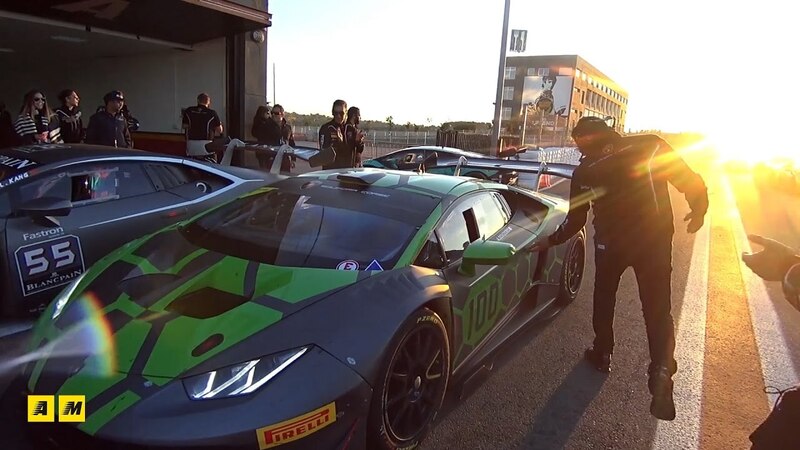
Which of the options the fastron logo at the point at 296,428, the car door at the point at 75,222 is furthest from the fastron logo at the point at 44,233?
the fastron logo at the point at 296,428

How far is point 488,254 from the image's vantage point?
2557mm

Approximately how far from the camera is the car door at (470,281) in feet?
8.71

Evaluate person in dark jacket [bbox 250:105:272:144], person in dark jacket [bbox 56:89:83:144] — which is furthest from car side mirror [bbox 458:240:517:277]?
person in dark jacket [bbox 250:105:272:144]

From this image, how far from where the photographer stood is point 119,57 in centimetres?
1377

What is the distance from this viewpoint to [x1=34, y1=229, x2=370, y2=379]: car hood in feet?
6.06

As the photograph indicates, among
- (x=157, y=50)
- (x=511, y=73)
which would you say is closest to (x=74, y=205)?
(x=157, y=50)

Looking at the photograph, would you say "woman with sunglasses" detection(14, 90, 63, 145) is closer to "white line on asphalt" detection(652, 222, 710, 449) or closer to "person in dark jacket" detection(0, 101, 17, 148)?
"person in dark jacket" detection(0, 101, 17, 148)

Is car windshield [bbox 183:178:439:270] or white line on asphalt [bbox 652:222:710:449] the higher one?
car windshield [bbox 183:178:439:270]

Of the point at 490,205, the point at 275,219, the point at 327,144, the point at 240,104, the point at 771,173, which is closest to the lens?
the point at 275,219

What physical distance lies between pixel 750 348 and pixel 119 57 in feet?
49.3

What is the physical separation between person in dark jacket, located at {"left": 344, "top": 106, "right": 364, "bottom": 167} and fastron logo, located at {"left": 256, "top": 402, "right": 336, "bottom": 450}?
17.7ft

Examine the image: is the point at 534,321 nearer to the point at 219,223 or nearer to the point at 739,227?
the point at 219,223

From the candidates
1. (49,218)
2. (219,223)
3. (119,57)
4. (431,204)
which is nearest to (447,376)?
(431,204)

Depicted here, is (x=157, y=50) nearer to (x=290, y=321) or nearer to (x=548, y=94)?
(x=290, y=321)
